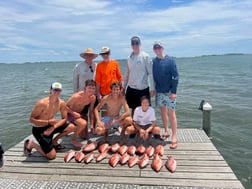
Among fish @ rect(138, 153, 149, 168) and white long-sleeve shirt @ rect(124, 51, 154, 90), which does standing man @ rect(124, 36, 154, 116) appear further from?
fish @ rect(138, 153, 149, 168)

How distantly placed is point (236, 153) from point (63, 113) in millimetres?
5785

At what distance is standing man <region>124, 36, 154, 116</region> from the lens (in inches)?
222

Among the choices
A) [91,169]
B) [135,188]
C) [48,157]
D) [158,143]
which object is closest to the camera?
[135,188]

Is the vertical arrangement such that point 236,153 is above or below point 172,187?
below

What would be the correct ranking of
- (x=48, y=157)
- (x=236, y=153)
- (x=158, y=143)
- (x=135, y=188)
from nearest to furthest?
(x=135, y=188) < (x=48, y=157) < (x=158, y=143) < (x=236, y=153)

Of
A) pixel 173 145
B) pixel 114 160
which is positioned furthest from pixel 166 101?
pixel 114 160

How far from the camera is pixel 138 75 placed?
5734 millimetres

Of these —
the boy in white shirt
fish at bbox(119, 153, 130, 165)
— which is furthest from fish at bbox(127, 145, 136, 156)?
the boy in white shirt

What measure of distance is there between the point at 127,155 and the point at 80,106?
1.62m

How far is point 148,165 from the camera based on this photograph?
4570 mm

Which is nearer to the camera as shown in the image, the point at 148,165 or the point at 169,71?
the point at 148,165

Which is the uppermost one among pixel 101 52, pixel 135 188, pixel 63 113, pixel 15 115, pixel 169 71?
pixel 101 52

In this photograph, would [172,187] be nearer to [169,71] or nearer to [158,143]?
[158,143]

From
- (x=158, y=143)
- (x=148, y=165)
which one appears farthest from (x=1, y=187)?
(x=158, y=143)
